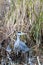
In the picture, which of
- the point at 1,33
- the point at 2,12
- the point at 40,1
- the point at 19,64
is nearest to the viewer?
the point at 19,64

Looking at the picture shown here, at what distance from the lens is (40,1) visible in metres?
2.86

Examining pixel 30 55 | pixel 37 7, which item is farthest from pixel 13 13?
pixel 30 55

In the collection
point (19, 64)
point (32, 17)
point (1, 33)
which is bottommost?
point (19, 64)

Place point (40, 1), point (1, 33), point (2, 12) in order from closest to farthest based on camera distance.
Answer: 1. point (40, 1)
2. point (1, 33)
3. point (2, 12)

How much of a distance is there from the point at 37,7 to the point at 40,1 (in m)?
0.07

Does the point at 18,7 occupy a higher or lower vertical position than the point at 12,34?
higher

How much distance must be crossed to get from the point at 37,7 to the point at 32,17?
4.8 inches

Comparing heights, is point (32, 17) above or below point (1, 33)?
above

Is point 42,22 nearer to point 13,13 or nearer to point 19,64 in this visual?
point 13,13

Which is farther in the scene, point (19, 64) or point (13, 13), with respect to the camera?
point (13, 13)

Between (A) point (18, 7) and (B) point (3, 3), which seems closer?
(A) point (18, 7)

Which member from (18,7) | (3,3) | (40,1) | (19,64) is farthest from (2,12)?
(19,64)

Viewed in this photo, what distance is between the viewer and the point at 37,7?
9.45 feet

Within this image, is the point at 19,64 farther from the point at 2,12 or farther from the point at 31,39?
the point at 2,12
